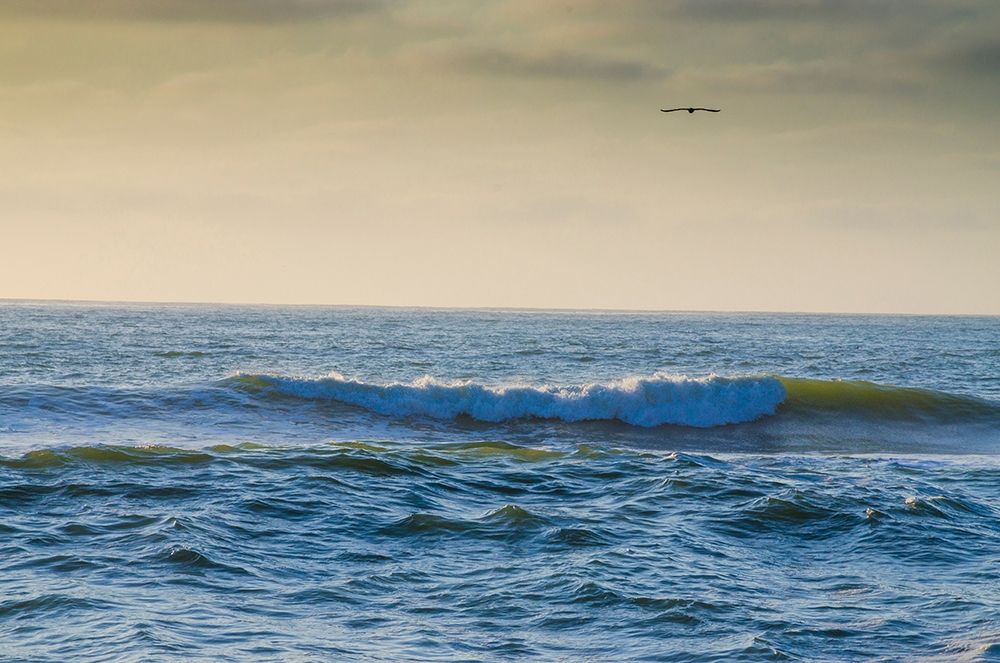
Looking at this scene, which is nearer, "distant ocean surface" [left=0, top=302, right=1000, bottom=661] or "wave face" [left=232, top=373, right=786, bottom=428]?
"distant ocean surface" [left=0, top=302, right=1000, bottom=661]

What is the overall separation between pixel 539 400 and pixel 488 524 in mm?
14687

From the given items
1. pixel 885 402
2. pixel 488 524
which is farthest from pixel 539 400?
pixel 488 524

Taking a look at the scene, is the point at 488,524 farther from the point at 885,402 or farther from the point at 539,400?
the point at 885,402

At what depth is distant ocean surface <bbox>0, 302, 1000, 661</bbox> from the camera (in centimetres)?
955

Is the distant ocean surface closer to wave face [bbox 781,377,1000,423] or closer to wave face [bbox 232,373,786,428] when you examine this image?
wave face [bbox 232,373,786,428]

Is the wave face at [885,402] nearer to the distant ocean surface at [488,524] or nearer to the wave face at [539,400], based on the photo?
the distant ocean surface at [488,524]

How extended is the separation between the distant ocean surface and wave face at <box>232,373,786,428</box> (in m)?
0.09

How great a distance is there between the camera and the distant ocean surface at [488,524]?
31.3 feet

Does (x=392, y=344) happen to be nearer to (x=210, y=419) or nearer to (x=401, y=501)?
(x=210, y=419)

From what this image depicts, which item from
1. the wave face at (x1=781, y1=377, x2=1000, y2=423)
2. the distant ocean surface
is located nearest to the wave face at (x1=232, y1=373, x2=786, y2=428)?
the distant ocean surface

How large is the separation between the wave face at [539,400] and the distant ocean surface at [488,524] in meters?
0.09

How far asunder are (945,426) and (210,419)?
19.8 metres

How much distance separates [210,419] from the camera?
81.3ft

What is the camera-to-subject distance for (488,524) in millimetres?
13898
